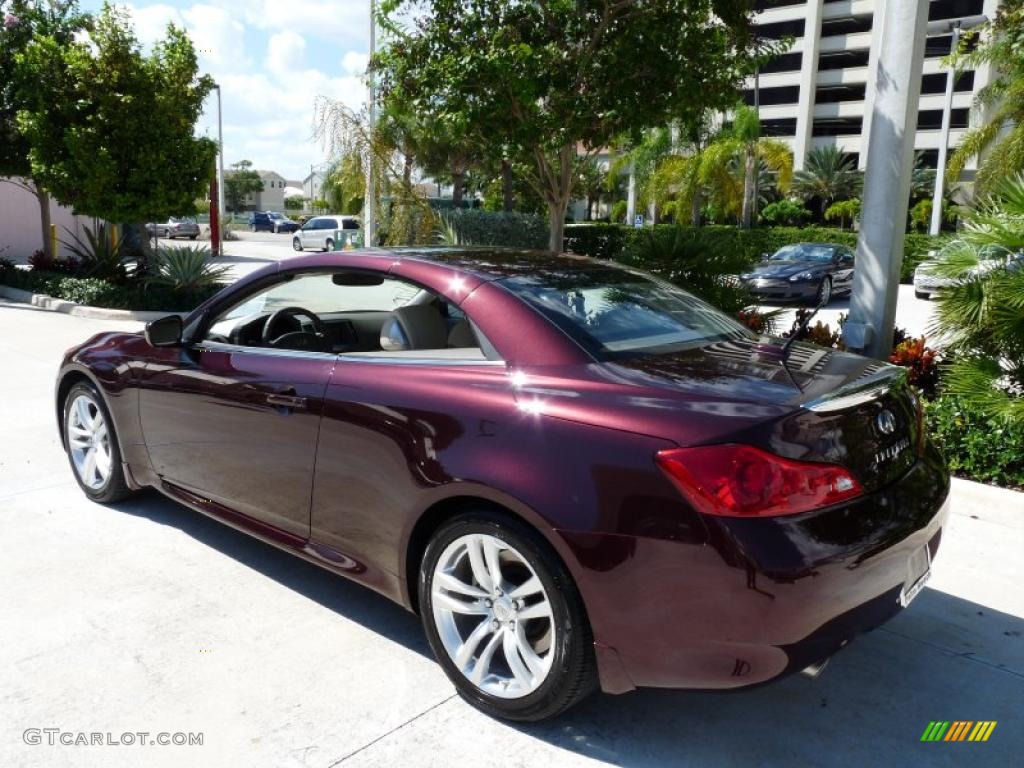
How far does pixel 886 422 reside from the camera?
9.31ft

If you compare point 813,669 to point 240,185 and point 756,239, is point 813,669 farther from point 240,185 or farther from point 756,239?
point 240,185

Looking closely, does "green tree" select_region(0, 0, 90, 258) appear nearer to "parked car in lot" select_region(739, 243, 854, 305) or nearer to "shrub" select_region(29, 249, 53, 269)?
"shrub" select_region(29, 249, 53, 269)

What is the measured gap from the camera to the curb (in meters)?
12.9

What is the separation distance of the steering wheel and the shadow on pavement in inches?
44.2

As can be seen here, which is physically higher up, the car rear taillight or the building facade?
the building facade

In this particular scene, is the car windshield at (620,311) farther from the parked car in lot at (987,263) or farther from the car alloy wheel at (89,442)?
the car alloy wheel at (89,442)

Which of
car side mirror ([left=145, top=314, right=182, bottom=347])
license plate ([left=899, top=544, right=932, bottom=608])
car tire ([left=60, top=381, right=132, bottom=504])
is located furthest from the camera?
car tire ([left=60, top=381, right=132, bottom=504])

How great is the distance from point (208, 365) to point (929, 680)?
3229mm

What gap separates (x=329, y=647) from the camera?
11.1 ft

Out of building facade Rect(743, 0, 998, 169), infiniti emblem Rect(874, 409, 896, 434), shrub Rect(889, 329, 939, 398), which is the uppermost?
building facade Rect(743, 0, 998, 169)

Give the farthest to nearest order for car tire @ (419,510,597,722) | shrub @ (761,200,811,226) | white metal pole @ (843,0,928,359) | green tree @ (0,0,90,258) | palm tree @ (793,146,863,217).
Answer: palm tree @ (793,146,863,217), shrub @ (761,200,811,226), green tree @ (0,0,90,258), white metal pole @ (843,0,928,359), car tire @ (419,510,597,722)

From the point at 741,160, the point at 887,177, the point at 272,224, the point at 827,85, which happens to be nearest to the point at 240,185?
the point at 272,224

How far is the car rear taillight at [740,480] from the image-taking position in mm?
2393

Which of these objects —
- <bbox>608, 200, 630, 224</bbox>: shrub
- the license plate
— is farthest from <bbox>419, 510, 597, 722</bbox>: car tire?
<bbox>608, 200, 630, 224</bbox>: shrub
